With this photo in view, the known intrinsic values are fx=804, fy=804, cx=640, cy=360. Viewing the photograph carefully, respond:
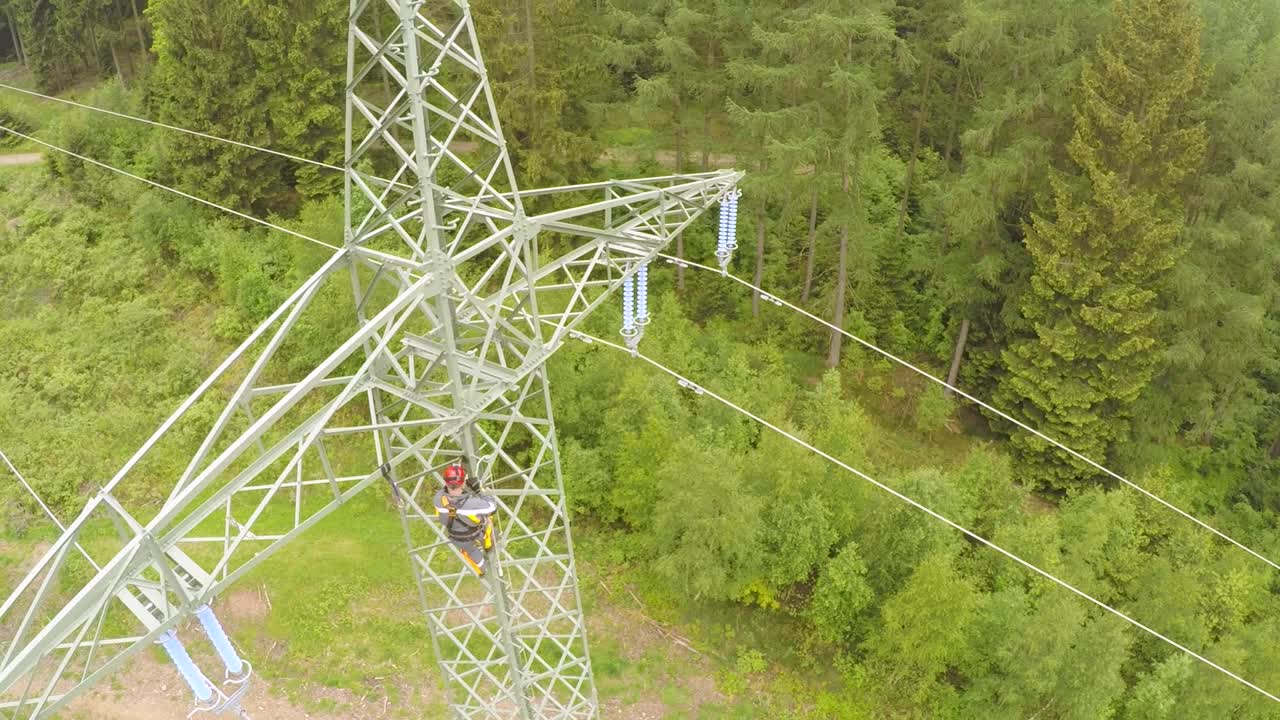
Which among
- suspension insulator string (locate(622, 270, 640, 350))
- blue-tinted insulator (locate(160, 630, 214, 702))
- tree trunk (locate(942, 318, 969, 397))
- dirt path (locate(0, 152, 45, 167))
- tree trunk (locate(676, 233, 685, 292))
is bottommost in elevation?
tree trunk (locate(942, 318, 969, 397))

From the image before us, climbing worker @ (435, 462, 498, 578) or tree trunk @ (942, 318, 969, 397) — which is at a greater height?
climbing worker @ (435, 462, 498, 578)

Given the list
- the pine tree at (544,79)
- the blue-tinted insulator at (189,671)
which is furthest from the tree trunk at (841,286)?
the blue-tinted insulator at (189,671)

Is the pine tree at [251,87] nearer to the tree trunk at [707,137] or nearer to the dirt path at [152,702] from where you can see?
the tree trunk at [707,137]

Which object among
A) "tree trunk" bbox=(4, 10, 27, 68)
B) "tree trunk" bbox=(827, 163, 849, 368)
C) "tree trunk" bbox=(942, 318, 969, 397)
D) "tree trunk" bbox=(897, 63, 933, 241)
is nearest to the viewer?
"tree trunk" bbox=(827, 163, 849, 368)

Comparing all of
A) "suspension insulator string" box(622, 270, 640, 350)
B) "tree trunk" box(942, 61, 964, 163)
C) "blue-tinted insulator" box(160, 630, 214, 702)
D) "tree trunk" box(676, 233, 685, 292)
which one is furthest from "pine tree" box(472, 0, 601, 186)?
"blue-tinted insulator" box(160, 630, 214, 702)

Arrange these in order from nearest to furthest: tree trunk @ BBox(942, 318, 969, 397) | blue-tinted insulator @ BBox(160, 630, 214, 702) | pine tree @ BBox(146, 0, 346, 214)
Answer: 1. blue-tinted insulator @ BBox(160, 630, 214, 702)
2. tree trunk @ BBox(942, 318, 969, 397)
3. pine tree @ BBox(146, 0, 346, 214)

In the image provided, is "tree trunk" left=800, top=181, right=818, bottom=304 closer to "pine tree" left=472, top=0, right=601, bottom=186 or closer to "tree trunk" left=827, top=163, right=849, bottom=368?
"tree trunk" left=827, top=163, right=849, bottom=368

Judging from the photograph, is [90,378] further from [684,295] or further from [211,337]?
[684,295]

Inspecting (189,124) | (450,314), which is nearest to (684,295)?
(189,124)
